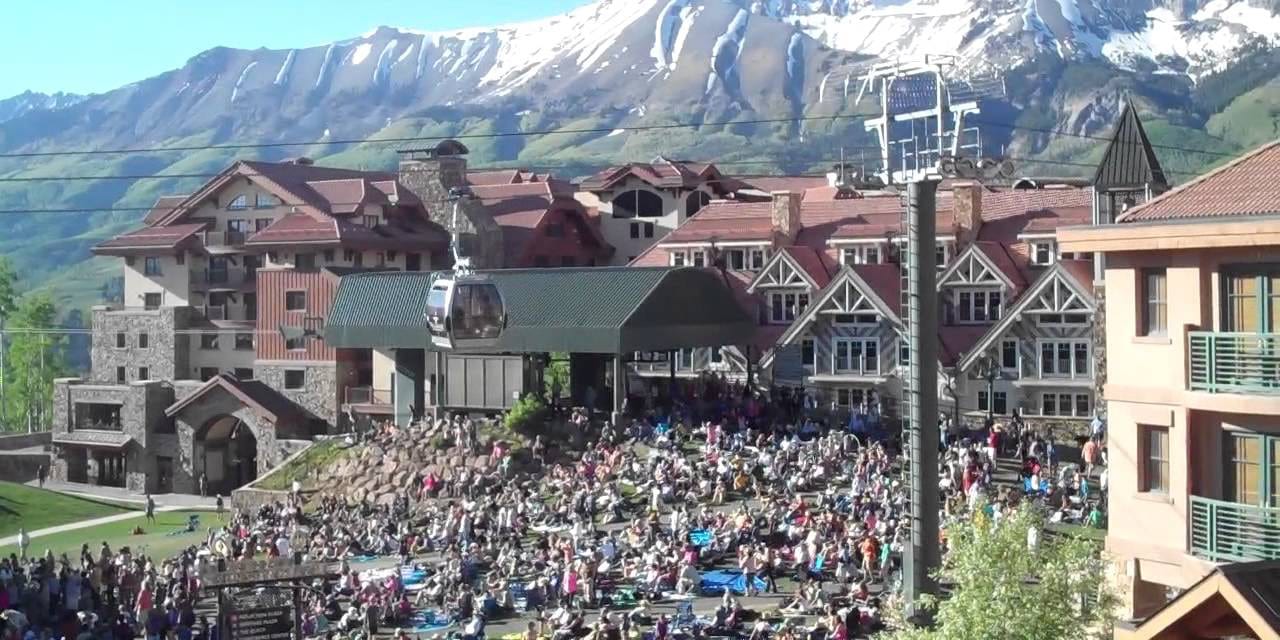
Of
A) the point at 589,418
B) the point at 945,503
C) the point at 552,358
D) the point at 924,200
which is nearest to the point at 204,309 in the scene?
the point at 552,358

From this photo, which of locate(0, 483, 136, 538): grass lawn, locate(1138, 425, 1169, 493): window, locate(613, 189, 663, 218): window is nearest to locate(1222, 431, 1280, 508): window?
locate(1138, 425, 1169, 493): window

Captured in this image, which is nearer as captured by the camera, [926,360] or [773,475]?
[926,360]

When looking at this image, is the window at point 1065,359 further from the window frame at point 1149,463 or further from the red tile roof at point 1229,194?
the window frame at point 1149,463

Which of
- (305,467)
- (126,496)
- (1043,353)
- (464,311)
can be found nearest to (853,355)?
(1043,353)

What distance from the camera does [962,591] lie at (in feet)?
58.1

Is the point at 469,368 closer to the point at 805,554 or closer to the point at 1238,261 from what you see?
the point at 805,554

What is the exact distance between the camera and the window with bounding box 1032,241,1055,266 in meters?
53.7

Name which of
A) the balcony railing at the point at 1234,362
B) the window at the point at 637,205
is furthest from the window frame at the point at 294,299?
the balcony railing at the point at 1234,362

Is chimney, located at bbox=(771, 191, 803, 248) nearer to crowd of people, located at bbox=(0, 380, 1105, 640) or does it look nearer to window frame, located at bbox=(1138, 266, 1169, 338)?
crowd of people, located at bbox=(0, 380, 1105, 640)

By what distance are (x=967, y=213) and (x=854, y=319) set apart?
5.48 meters

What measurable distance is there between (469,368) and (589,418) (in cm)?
657

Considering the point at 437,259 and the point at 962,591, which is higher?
the point at 437,259

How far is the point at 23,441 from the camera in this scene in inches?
3014

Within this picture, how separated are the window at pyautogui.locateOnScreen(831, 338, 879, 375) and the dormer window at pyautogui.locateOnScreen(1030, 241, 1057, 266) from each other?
5.76m
